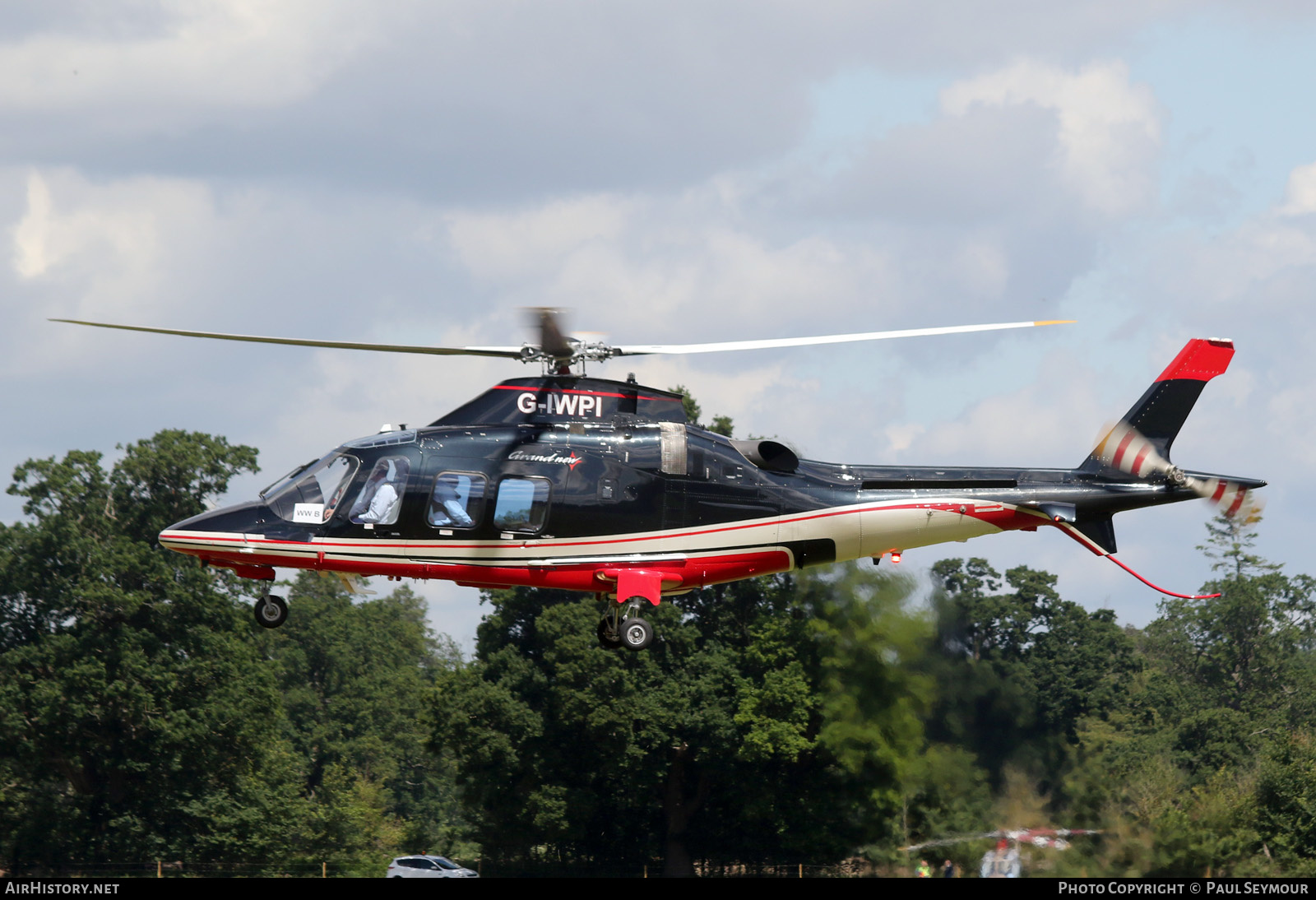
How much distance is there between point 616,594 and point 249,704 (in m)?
→ 40.0

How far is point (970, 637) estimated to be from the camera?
3312 cm

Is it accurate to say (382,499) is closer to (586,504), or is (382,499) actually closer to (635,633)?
(586,504)

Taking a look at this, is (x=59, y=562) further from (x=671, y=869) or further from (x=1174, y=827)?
(x=1174, y=827)

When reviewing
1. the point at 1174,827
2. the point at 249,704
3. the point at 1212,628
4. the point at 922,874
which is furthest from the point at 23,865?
the point at 1212,628

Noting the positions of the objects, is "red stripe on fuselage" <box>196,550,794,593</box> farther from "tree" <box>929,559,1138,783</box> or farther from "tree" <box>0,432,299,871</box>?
"tree" <box>0,432,299,871</box>

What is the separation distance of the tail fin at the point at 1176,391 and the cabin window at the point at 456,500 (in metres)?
11.1

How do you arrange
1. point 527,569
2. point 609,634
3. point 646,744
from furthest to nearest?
point 646,744, point 609,634, point 527,569

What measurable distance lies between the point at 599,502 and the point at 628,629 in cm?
194

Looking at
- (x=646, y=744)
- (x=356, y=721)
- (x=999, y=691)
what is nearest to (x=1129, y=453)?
(x=999, y=691)

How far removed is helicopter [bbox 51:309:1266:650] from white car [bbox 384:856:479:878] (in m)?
30.6

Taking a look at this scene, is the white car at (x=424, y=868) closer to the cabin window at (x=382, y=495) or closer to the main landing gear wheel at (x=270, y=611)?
the main landing gear wheel at (x=270, y=611)

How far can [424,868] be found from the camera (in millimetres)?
51781

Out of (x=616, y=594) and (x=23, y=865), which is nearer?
(x=616, y=594)

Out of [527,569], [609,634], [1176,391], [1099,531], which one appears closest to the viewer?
[527,569]
